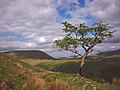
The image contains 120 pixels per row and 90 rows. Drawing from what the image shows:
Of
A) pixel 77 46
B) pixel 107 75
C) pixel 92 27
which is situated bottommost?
pixel 107 75

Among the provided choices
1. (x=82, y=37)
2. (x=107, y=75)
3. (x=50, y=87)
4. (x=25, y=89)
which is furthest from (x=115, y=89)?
(x=107, y=75)

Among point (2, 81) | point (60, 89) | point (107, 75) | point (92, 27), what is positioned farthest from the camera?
point (107, 75)

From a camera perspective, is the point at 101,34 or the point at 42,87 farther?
the point at 101,34

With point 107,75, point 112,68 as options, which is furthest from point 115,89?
point 112,68

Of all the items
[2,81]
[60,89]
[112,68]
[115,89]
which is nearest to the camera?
[60,89]

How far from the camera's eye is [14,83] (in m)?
14.0

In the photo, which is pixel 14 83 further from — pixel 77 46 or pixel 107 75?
pixel 107 75

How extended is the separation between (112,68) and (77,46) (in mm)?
24167

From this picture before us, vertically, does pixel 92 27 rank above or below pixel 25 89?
above

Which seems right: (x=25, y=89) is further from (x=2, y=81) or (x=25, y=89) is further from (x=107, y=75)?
(x=107, y=75)

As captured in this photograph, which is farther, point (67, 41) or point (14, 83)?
point (67, 41)

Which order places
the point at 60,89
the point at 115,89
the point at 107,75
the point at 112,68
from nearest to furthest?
the point at 60,89 < the point at 115,89 < the point at 107,75 < the point at 112,68

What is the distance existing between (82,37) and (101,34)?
329cm

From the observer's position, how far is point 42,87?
39.2ft
